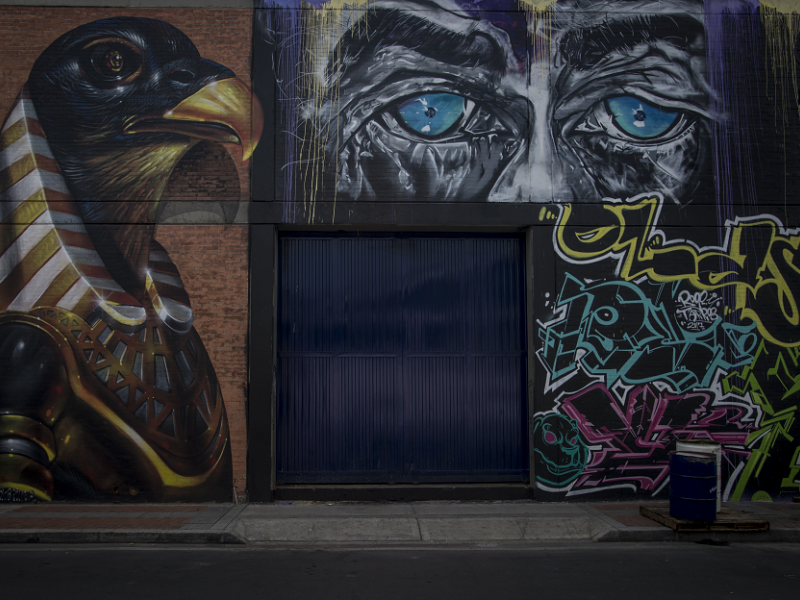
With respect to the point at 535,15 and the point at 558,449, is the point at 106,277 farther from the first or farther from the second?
the point at 535,15

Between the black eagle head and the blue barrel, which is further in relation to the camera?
the black eagle head

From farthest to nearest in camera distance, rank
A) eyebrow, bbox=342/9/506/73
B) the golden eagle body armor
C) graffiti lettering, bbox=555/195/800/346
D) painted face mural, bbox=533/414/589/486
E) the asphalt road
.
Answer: eyebrow, bbox=342/9/506/73 → graffiti lettering, bbox=555/195/800/346 → painted face mural, bbox=533/414/589/486 → the golden eagle body armor → the asphalt road

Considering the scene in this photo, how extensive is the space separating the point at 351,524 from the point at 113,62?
7472mm

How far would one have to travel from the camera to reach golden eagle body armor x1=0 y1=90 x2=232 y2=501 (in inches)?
340

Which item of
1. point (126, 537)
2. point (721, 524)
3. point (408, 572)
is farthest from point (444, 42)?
point (126, 537)

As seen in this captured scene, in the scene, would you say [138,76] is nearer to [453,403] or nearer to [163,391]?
[163,391]

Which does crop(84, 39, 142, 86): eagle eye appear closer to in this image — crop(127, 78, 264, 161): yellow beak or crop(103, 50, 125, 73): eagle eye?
crop(103, 50, 125, 73): eagle eye

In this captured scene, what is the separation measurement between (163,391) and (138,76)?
4667 mm

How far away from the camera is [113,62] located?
9.05 meters

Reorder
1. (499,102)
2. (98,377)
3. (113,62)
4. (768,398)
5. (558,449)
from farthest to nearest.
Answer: (499,102)
(113,62)
(768,398)
(558,449)
(98,377)

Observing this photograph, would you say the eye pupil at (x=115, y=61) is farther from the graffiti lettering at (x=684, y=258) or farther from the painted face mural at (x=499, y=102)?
the graffiti lettering at (x=684, y=258)

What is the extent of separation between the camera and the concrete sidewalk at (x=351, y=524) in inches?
282

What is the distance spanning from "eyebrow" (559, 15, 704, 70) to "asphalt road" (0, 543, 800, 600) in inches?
272

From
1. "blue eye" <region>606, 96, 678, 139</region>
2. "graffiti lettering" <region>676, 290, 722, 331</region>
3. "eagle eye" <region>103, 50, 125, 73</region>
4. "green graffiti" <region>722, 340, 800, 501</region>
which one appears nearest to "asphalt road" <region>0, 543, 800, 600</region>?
"green graffiti" <region>722, 340, 800, 501</region>
